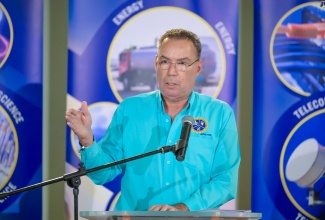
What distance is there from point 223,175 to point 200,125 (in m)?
0.28

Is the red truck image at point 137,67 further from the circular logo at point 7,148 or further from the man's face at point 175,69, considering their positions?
the man's face at point 175,69

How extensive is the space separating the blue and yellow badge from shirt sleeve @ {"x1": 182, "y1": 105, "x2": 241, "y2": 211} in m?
0.09

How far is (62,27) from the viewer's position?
5008 millimetres

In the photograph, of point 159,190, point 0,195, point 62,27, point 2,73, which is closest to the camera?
point 0,195

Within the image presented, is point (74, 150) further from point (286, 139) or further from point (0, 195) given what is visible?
point (0, 195)

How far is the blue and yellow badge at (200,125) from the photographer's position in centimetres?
323

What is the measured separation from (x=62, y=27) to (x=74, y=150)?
0.99 m

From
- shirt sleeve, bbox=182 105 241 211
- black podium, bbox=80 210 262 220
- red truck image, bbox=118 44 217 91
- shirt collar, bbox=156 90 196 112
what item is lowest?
black podium, bbox=80 210 262 220

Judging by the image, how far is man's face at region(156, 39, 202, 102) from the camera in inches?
125

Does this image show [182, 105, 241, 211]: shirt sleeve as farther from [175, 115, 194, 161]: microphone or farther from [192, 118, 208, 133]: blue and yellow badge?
[175, 115, 194, 161]: microphone


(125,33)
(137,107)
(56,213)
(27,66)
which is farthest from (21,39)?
(137,107)

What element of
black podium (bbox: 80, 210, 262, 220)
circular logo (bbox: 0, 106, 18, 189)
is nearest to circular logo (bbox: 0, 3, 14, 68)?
circular logo (bbox: 0, 106, 18, 189)

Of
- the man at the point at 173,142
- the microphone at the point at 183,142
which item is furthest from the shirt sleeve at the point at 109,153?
the microphone at the point at 183,142

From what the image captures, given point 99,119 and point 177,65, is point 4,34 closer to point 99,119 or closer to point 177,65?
point 99,119
